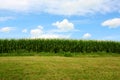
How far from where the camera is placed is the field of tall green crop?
32.5 m

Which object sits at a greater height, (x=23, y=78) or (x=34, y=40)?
(x=34, y=40)

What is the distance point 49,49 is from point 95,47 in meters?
5.70

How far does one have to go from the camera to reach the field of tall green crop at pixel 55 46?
3252 cm

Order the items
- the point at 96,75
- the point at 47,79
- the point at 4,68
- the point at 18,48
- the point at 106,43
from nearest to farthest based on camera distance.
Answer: the point at 47,79 → the point at 96,75 → the point at 4,68 → the point at 18,48 → the point at 106,43

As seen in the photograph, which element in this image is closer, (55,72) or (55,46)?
(55,72)

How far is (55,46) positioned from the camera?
109ft

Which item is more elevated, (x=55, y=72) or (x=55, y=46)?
(x=55, y=46)

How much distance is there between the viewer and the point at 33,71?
1564 cm

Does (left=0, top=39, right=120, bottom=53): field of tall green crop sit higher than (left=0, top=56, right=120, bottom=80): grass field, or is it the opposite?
(left=0, top=39, right=120, bottom=53): field of tall green crop

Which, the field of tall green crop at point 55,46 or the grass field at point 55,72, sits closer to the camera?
the grass field at point 55,72

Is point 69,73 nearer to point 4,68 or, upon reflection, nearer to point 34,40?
point 4,68

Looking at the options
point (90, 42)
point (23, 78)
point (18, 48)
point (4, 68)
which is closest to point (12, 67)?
point (4, 68)

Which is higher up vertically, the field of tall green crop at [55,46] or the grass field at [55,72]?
the field of tall green crop at [55,46]

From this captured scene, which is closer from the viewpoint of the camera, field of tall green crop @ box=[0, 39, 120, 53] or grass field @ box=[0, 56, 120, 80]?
grass field @ box=[0, 56, 120, 80]
